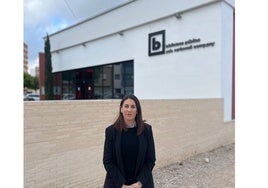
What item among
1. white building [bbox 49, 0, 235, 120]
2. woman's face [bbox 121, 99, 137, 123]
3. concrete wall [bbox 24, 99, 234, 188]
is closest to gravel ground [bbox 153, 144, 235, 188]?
concrete wall [bbox 24, 99, 234, 188]

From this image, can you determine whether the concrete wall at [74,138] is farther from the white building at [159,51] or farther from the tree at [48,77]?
the tree at [48,77]

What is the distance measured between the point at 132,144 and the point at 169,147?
4.91 metres

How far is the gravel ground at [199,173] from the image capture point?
19.8ft

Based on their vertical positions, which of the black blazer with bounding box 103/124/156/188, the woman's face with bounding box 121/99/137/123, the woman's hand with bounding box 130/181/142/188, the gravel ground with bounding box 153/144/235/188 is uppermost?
the woman's face with bounding box 121/99/137/123

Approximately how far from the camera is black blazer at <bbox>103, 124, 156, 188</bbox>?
2891 millimetres

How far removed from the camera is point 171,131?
7734 millimetres

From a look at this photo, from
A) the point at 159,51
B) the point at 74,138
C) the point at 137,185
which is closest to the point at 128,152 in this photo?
the point at 137,185

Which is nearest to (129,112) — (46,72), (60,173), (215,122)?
(60,173)

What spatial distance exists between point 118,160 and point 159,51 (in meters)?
11.2

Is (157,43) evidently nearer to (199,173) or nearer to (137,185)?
(199,173)

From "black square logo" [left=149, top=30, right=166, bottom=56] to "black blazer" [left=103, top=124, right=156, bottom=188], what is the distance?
10.9 metres

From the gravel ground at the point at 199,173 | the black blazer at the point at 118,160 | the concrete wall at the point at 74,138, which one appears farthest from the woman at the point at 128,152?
the gravel ground at the point at 199,173

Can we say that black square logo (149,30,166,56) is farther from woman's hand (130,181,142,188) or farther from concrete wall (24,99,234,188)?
woman's hand (130,181,142,188)
